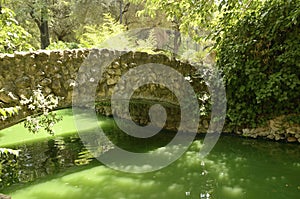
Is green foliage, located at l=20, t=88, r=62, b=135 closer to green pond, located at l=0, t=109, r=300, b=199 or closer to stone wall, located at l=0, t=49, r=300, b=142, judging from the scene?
stone wall, located at l=0, t=49, r=300, b=142

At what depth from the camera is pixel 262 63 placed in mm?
5594

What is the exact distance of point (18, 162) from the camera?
4.91m

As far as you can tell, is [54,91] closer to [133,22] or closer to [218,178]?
[218,178]

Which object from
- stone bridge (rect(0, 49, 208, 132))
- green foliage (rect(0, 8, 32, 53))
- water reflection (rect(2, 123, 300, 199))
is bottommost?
water reflection (rect(2, 123, 300, 199))

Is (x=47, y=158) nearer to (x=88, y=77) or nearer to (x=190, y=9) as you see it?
(x=88, y=77)

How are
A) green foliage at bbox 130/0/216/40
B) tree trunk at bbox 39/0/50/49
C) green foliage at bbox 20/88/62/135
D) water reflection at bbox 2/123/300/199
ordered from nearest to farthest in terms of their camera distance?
1. water reflection at bbox 2/123/300/199
2. green foliage at bbox 20/88/62/135
3. green foliage at bbox 130/0/216/40
4. tree trunk at bbox 39/0/50/49

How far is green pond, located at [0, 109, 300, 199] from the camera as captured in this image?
138 inches

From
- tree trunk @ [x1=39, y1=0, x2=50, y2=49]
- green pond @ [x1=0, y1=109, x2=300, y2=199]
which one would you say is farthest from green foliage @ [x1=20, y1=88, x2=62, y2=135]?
tree trunk @ [x1=39, y1=0, x2=50, y2=49]

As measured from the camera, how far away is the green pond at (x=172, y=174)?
3.50 metres

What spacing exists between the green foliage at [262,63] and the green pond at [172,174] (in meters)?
0.67

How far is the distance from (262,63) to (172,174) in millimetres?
2984

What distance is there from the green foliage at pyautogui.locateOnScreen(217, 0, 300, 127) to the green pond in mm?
674

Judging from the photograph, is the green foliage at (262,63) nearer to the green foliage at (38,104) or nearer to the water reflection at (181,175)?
the water reflection at (181,175)

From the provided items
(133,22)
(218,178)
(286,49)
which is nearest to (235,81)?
(286,49)
